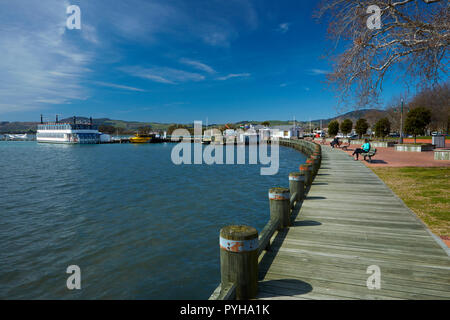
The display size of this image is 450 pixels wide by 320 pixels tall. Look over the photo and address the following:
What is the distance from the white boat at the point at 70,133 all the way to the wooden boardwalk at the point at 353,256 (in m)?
110

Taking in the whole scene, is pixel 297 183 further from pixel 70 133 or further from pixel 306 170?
pixel 70 133

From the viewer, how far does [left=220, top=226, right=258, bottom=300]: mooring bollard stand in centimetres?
352

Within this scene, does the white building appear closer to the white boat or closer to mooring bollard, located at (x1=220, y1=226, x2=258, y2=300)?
the white boat

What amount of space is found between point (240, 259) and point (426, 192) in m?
10.00

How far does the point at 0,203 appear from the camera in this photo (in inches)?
604

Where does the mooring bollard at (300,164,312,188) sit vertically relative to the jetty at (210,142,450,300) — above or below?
above

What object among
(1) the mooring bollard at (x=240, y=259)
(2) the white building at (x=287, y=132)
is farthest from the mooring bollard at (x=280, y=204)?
(2) the white building at (x=287, y=132)

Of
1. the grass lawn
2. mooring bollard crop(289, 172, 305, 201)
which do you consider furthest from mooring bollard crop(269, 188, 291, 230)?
the grass lawn

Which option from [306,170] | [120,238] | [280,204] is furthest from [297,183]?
[120,238]

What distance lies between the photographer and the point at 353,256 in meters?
4.89

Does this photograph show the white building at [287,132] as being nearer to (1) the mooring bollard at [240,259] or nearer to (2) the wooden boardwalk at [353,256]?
(2) the wooden boardwalk at [353,256]

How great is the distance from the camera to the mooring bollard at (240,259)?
11.5ft
